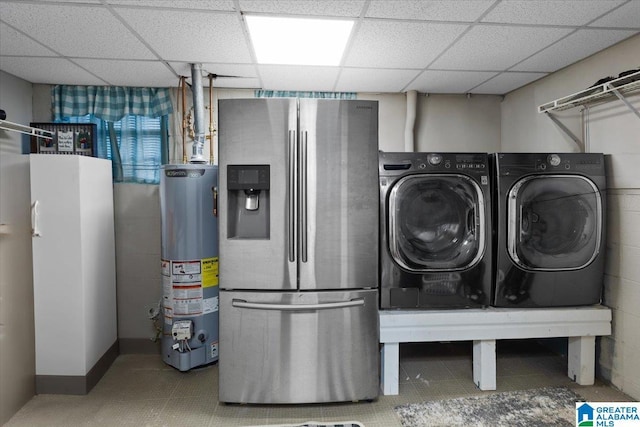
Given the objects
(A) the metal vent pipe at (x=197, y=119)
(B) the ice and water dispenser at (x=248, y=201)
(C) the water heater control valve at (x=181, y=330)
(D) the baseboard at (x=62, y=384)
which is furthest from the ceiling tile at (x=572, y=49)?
(D) the baseboard at (x=62, y=384)

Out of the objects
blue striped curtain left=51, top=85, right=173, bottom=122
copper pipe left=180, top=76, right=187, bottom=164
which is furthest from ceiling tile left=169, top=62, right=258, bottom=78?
blue striped curtain left=51, top=85, right=173, bottom=122

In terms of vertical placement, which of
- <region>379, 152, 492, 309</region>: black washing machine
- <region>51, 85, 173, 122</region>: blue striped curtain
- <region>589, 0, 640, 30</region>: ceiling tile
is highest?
<region>589, 0, 640, 30</region>: ceiling tile

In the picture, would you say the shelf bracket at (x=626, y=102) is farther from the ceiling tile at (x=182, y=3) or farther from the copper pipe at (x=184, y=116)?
→ the copper pipe at (x=184, y=116)

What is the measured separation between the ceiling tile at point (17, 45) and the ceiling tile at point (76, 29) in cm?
7

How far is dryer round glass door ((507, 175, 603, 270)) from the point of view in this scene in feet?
7.90

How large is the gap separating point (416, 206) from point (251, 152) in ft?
3.72

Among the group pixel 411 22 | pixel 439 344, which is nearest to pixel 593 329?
pixel 439 344

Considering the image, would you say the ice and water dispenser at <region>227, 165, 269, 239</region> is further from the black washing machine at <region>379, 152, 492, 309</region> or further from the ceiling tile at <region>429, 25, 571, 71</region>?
the ceiling tile at <region>429, 25, 571, 71</region>

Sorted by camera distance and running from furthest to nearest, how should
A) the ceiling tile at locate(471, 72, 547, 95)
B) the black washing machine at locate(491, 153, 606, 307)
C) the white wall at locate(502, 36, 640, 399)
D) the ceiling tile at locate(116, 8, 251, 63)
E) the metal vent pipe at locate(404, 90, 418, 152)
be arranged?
the metal vent pipe at locate(404, 90, 418, 152)
the ceiling tile at locate(471, 72, 547, 95)
the black washing machine at locate(491, 153, 606, 307)
the white wall at locate(502, 36, 640, 399)
the ceiling tile at locate(116, 8, 251, 63)

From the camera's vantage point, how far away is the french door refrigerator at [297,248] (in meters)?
2.14

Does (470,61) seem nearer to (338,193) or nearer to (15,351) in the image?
(338,193)

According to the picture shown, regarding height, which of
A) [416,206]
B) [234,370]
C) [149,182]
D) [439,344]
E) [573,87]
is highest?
[573,87]

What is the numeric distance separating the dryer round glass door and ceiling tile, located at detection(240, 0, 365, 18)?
1512 mm

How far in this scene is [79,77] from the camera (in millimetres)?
2902
